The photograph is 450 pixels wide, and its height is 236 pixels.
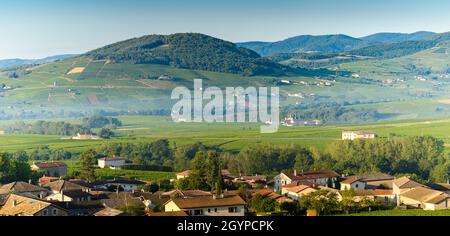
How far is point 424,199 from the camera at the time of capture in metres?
14.1

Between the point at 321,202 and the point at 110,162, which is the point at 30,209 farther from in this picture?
the point at 110,162

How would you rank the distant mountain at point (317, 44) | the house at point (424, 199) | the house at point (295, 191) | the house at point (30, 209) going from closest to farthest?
the house at point (30, 209) < the house at point (424, 199) < the house at point (295, 191) < the distant mountain at point (317, 44)

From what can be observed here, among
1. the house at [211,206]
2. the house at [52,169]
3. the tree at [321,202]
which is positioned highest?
the house at [211,206]

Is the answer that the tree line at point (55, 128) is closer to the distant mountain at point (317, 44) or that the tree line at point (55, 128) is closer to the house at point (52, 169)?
the house at point (52, 169)

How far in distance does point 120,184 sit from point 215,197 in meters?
8.49

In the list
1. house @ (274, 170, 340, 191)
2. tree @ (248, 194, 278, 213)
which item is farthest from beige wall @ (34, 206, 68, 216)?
house @ (274, 170, 340, 191)

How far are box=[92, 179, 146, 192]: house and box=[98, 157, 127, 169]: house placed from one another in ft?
21.4

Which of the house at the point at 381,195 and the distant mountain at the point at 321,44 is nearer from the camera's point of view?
the house at the point at 381,195

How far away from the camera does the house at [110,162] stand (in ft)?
85.7

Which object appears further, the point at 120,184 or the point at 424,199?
the point at 120,184

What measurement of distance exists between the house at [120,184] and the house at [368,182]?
5.64 metres

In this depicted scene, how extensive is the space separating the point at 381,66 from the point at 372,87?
16.9 metres

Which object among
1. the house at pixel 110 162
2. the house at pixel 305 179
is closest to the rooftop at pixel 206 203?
the house at pixel 305 179

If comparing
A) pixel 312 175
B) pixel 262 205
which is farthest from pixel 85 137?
pixel 262 205
